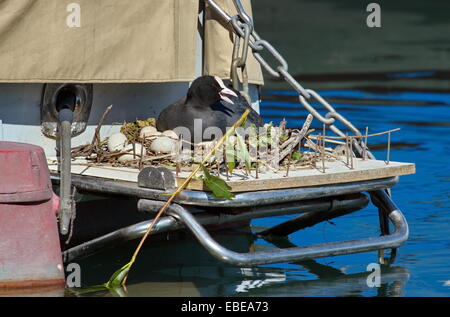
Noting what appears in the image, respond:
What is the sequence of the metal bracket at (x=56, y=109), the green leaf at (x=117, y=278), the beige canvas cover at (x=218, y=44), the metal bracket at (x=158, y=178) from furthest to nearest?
1. the beige canvas cover at (x=218, y=44)
2. the metal bracket at (x=56, y=109)
3. the green leaf at (x=117, y=278)
4. the metal bracket at (x=158, y=178)

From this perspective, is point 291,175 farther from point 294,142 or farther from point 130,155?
point 130,155

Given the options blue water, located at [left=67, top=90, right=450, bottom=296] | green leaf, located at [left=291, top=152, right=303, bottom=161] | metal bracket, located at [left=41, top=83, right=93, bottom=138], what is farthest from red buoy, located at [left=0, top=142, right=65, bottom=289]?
green leaf, located at [left=291, top=152, right=303, bottom=161]

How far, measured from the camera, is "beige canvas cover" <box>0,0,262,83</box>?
7090 mm

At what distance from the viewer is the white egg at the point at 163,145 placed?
6.99 metres

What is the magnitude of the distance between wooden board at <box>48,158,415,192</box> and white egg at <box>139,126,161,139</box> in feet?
1.51

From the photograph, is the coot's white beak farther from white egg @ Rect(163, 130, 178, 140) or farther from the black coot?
white egg @ Rect(163, 130, 178, 140)

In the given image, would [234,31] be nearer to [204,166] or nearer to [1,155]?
[204,166]

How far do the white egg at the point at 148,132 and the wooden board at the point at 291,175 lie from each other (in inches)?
18.1

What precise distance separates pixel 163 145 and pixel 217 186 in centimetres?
91

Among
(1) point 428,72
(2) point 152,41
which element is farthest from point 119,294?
(1) point 428,72

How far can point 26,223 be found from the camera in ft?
20.7

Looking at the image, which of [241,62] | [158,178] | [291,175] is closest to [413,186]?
[241,62]

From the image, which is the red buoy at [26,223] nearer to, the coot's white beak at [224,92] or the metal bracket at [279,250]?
the metal bracket at [279,250]

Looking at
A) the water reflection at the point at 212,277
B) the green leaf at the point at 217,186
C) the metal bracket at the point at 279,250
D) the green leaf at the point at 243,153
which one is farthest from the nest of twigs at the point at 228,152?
the water reflection at the point at 212,277
